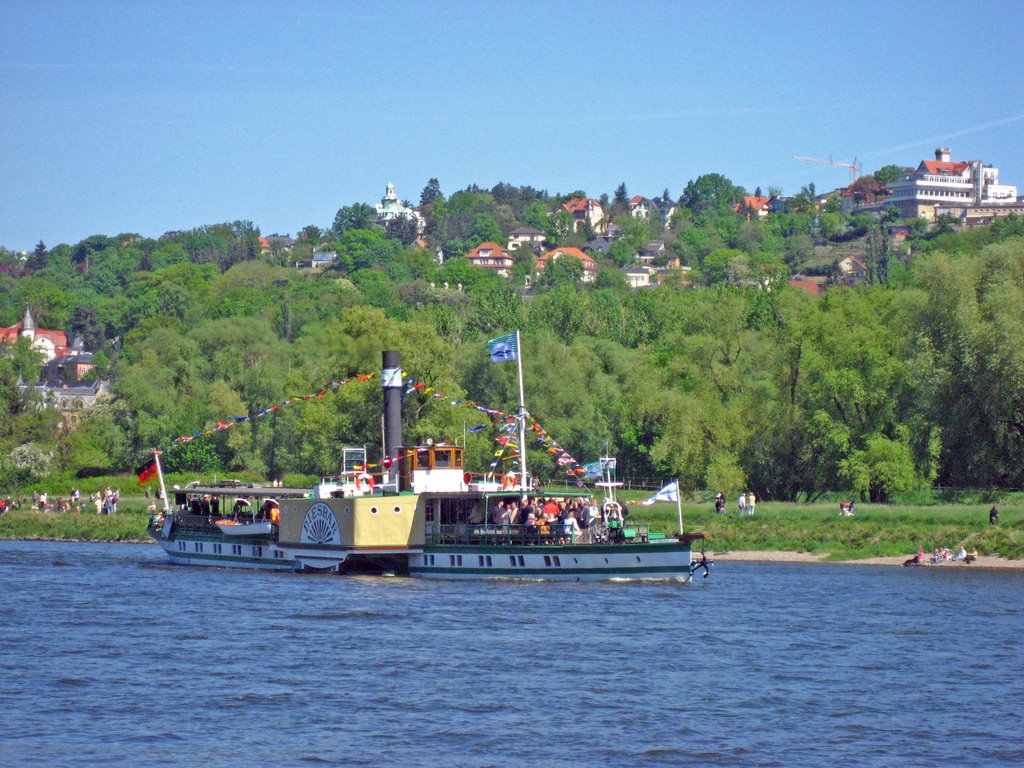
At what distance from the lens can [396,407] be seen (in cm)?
6272

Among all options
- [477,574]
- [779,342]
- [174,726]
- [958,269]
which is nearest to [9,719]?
[174,726]

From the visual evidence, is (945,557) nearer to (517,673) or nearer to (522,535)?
(522,535)

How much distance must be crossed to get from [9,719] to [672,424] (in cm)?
5320

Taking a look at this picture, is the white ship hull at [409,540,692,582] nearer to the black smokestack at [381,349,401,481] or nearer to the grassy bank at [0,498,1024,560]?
the black smokestack at [381,349,401,481]

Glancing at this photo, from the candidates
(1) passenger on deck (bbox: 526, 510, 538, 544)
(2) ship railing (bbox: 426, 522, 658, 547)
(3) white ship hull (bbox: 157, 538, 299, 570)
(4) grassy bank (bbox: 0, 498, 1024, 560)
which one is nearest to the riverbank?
(4) grassy bank (bbox: 0, 498, 1024, 560)

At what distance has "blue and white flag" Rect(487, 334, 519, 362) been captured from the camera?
178 feet

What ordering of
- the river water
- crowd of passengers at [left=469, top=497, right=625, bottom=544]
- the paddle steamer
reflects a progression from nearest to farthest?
1. the river water
2. the paddle steamer
3. crowd of passengers at [left=469, top=497, right=625, bottom=544]

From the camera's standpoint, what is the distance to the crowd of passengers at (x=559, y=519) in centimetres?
5300

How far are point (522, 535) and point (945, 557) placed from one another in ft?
59.4


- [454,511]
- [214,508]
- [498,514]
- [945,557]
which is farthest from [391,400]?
[945,557]

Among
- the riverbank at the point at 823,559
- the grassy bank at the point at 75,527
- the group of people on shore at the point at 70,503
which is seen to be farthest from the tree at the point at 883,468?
the group of people on shore at the point at 70,503

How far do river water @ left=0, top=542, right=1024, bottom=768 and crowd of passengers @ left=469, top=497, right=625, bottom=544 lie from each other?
2506 mm

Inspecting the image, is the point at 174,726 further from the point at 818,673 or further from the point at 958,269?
the point at 958,269

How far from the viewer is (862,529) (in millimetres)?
65188
